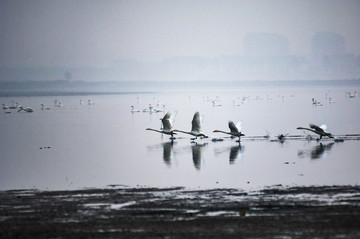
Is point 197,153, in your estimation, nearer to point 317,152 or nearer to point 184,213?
point 317,152

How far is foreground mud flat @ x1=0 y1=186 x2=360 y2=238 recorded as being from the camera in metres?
17.5

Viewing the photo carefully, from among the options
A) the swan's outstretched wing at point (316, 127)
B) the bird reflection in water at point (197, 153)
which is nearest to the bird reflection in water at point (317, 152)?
the swan's outstretched wing at point (316, 127)

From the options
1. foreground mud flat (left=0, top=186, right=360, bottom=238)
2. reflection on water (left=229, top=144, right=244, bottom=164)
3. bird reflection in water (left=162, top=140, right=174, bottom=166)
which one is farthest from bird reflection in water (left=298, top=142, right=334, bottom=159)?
foreground mud flat (left=0, top=186, right=360, bottom=238)

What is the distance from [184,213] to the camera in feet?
65.1

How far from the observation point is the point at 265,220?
1855 centimetres

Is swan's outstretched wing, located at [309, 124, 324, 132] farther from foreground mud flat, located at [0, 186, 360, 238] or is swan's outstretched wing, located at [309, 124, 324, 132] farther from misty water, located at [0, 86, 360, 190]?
foreground mud flat, located at [0, 186, 360, 238]

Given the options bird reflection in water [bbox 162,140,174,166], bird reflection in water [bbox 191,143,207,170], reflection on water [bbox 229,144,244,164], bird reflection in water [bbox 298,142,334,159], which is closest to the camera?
bird reflection in water [bbox 191,143,207,170]

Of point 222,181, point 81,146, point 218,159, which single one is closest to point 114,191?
point 222,181

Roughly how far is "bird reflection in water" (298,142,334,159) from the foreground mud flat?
10.8 meters

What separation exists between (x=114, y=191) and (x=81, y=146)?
21055 millimetres

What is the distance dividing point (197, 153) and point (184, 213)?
18.2 metres

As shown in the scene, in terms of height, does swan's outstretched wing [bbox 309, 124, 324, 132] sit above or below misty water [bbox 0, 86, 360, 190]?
above

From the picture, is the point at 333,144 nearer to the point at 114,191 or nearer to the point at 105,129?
the point at 114,191

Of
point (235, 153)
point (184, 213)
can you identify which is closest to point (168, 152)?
point (235, 153)
